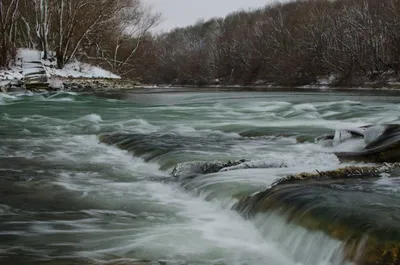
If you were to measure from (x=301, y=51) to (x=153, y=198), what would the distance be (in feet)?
139

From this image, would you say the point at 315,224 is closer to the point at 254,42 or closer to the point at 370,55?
the point at 370,55

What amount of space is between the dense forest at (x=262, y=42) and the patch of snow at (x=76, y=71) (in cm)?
69

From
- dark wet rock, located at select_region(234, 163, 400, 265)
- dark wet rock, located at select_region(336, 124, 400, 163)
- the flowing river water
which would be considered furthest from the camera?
dark wet rock, located at select_region(336, 124, 400, 163)

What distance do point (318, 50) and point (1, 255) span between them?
4201cm

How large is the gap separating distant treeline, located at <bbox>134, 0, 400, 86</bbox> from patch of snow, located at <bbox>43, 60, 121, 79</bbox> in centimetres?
1225

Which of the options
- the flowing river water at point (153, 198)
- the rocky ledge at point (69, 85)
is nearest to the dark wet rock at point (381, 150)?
the flowing river water at point (153, 198)

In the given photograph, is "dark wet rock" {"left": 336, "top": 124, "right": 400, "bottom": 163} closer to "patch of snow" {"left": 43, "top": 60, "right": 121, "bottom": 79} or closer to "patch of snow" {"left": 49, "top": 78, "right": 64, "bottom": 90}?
"patch of snow" {"left": 49, "top": 78, "right": 64, "bottom": 90}

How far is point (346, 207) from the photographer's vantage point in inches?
142

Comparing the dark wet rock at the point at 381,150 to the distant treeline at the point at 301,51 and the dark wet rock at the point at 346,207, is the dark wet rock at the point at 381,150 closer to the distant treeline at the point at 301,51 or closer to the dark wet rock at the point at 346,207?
the dark wet rock at the point at 346,207

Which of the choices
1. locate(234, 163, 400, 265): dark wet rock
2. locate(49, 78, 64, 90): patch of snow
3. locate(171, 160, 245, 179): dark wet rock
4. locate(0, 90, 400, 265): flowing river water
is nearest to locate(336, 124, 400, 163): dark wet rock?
locate(0, 90, 400, 265): flowing river water

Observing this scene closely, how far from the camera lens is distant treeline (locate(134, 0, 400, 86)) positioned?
123 feet

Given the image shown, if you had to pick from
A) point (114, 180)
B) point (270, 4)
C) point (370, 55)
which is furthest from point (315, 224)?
point (270, 4)

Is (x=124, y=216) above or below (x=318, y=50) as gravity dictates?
below

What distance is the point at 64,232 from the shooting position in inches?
150
